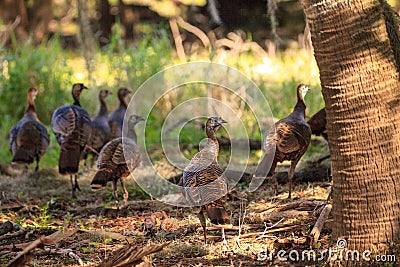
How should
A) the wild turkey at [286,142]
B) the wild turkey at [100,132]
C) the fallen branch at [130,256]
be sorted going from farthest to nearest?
the wild turkey at [100,132] < the wild turkey at [286,142] < the fallen branch at [130,256]

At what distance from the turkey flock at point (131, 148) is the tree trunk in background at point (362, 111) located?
Answer: 1225 millimetres

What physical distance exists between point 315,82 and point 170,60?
2416mm

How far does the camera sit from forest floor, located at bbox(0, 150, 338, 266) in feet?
15.9

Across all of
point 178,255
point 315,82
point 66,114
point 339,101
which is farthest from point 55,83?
point 339,101

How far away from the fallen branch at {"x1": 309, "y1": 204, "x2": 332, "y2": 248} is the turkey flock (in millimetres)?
707

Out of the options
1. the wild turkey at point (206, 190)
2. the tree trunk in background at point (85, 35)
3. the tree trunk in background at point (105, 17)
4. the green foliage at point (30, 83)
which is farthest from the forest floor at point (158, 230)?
the tree trunk in background at point (105, 17)

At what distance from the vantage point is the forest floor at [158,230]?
484 cm

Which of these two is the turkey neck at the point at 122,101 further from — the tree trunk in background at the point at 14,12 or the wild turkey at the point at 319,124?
the tree trunk in background at the point at 14,12

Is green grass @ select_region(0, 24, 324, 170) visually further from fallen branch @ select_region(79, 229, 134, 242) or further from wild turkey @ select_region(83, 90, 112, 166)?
fallen branch @ select_region(79, 229, 134, 242)

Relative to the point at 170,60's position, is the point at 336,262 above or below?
below

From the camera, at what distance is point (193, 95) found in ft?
35.7

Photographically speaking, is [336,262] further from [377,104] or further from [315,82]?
[315,82]

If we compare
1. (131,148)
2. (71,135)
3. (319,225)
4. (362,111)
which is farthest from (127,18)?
(362,111)

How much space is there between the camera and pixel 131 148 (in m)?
7.28
